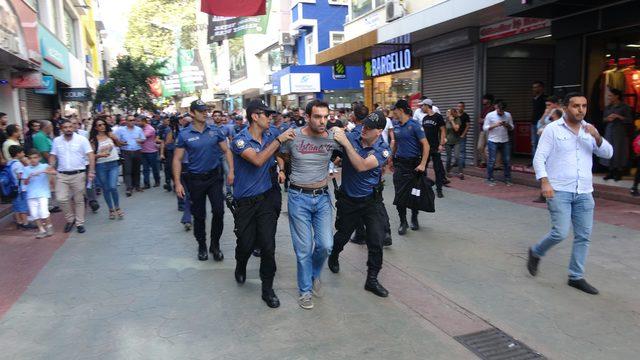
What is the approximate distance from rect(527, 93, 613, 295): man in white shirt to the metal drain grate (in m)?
1.33

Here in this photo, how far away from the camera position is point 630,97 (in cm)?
970

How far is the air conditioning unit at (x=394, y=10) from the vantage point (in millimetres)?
14023

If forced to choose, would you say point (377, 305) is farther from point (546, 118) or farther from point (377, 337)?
point (546, 118)

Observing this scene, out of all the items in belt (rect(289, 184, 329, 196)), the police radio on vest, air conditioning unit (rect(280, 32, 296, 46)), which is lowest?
belt (rect(289, 184, 329, 196))

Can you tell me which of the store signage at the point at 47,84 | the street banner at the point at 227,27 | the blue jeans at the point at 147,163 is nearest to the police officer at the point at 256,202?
the blue jeans at the point at 147,163

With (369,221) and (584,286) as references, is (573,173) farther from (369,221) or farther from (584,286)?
(369,221)

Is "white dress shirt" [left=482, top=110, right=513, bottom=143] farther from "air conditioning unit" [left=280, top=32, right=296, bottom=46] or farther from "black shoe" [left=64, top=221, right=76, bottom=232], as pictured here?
"air conditioning unit" [left=280, top=32, right=296, bottom=46]

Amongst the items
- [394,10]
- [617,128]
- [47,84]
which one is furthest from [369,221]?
[47,84]

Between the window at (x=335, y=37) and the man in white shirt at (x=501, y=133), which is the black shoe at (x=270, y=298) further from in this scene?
the window at (x=335, y=37)

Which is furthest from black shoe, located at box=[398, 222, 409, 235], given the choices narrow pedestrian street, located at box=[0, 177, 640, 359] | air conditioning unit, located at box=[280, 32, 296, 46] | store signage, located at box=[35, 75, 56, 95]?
air conditioning unit, located at box=[280, 32, 296, 46]

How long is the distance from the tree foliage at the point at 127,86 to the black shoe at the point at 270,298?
17.5 metres

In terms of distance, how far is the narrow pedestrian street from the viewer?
3602mm

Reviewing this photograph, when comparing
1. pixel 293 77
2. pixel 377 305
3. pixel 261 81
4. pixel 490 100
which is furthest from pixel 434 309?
pixel 261 81

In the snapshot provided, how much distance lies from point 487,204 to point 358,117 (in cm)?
317
